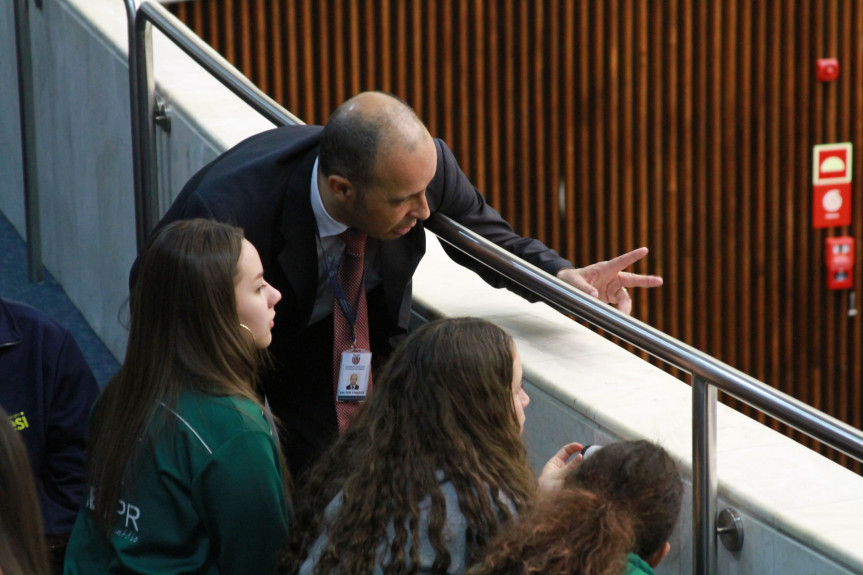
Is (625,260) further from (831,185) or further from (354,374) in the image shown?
(831,185)

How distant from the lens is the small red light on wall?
6.59 meters

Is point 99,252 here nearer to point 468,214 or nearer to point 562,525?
point 468,214

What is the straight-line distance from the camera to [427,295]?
9.46 feet

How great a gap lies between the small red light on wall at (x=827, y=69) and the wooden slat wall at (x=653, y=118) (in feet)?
0.17

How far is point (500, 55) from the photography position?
605 cm

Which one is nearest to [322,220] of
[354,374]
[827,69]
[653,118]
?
[354,374]

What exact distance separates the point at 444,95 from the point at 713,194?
158 cm

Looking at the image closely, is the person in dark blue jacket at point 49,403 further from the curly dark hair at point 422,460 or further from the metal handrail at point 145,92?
the metal handrail at point 145,92

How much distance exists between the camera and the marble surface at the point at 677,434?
191cm

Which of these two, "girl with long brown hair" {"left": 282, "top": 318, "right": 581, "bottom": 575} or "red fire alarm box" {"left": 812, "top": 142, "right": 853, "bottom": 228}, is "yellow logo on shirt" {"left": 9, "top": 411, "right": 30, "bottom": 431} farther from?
"red fire alarm box" {"left": 812, "top": 142, "right": 853, "bottom": 228}

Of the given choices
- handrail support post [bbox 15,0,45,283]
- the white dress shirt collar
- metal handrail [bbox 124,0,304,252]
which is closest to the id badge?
the white dress shirt collar

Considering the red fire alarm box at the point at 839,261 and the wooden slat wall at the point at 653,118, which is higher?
the wooden slat wall at the point at 653,118

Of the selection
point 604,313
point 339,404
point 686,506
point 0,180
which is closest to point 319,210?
point 339,404

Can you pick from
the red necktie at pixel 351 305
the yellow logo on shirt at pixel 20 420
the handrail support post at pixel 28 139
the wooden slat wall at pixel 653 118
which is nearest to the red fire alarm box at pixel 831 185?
the wooden slat wall at pixel 653 118
